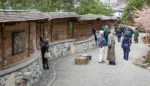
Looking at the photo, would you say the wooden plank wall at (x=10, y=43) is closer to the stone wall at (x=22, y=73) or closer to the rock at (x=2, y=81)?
the stone wall at (x=22, y=73)

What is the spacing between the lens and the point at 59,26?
1739 cm

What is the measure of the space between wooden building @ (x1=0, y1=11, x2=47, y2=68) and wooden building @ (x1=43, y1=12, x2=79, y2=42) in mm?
3929

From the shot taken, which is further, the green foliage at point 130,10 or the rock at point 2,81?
the green foliage at point 130,10

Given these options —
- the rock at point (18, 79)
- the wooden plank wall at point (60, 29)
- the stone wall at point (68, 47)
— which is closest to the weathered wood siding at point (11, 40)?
the rock at point (18, 79)

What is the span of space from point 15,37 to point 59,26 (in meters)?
7.72

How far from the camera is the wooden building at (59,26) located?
15752 mm

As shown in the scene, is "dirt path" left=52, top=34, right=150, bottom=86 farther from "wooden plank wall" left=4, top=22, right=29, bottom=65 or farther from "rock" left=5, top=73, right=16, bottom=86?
"rock" left=5, top=73, right=16, bottom=86

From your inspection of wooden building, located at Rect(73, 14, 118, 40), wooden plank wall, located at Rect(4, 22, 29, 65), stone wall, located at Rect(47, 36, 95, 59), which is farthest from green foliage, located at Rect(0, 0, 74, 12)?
wooden plank wall, located at Rect(4, 22, 29, 65)

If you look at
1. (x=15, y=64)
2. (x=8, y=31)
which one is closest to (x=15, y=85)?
(x=15, y=64)

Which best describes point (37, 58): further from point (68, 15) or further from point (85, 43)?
point (85, 43)

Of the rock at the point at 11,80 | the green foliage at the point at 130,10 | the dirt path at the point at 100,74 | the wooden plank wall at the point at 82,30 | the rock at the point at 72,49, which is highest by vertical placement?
the green foliage at the point at 130,10

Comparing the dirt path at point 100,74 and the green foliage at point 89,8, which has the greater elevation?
the green foliage at point 89,8

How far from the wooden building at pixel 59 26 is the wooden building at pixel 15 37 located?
3929mm

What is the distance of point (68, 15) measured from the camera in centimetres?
1691
